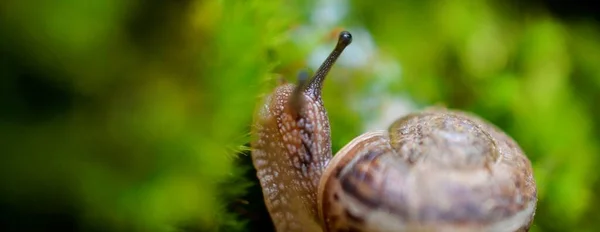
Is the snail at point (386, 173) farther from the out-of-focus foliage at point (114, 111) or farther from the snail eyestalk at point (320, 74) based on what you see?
the out-of-focus foliage at point (114, 111)

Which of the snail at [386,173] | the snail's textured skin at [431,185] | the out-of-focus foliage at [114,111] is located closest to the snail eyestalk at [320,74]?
the snail at [386,173]

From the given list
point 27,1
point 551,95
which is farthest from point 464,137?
point 551,95

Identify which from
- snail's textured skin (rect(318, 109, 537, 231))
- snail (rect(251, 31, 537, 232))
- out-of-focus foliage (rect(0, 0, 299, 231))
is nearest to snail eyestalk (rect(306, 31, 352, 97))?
snail (rect(251, 31, 537, 232))

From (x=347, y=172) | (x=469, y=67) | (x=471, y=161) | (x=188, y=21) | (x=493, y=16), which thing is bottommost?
(x=471, y=161)

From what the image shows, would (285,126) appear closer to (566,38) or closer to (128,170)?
(128,170)

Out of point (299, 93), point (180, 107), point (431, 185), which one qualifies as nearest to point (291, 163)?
point (299, 93)

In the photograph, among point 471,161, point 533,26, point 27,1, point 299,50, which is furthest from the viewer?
point 533,26
